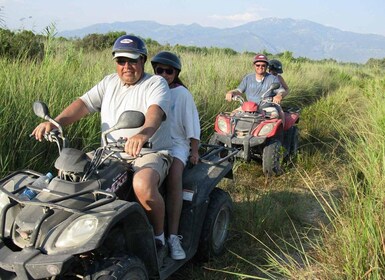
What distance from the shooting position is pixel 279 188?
19.7ft

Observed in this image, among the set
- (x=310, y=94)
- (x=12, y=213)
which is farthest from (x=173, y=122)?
Result: (x=310, y=94)

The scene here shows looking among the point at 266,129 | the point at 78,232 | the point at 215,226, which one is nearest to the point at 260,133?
the point at 266,129

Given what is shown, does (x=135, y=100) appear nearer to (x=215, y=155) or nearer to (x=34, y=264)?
(x=215, y=155)

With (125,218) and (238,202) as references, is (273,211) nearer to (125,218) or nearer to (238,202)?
(238,202)

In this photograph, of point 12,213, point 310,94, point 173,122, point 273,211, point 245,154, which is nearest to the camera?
point 12,213

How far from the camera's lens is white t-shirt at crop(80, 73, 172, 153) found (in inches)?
129

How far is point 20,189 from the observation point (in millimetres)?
2686

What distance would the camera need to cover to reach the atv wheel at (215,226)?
373 cm

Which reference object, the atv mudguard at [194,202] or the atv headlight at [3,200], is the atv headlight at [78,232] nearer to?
the atv headlight at [3,200]

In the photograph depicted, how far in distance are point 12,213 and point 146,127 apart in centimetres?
99

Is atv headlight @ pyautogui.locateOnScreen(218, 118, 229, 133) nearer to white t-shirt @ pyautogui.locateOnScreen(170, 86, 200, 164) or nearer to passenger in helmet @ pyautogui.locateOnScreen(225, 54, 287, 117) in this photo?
passenger in helmet @ pyautogui.locateOnScreen(225, 54, 287, 117)

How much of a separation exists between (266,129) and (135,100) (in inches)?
132

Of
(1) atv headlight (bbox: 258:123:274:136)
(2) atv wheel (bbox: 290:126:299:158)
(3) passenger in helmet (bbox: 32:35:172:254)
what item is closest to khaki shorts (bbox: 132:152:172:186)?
(3) passenger in helmet (bbox: 32:35:172:254)

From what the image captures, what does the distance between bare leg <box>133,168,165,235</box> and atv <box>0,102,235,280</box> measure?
112mm
